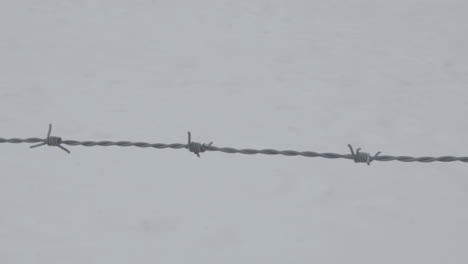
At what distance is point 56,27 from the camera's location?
7301mm

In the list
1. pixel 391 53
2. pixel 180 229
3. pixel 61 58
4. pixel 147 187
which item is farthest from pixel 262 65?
pixel 180 229

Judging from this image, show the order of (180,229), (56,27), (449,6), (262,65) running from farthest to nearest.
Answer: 1. (449,6)
2. (56,27)
3. (262,65)
4. (180,229)

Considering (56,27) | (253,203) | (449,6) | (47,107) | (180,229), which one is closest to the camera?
(180,229)

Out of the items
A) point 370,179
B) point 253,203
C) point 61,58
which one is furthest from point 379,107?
point 61,58

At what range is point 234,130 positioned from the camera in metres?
4.68

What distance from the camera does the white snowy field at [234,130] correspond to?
10.8ft

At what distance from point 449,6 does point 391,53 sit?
7.86 ft

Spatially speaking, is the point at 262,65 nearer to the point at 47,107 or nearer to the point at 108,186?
the point at 47,107

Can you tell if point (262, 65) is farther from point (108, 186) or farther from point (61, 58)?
point (108, 186)

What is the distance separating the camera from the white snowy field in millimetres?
3295

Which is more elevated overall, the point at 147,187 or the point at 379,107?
the point at 379,107

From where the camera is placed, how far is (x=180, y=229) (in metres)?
3.37

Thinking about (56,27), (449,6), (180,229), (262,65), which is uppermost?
(449,6)

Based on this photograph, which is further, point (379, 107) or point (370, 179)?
point (379, 107)
